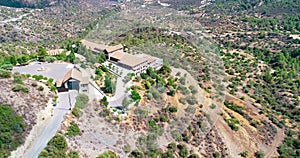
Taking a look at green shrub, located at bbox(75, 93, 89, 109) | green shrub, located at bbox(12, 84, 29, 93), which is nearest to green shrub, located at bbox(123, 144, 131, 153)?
green shrub, located at bbox(75, 93, 89, 109)

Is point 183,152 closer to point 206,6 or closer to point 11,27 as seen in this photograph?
point 11,27

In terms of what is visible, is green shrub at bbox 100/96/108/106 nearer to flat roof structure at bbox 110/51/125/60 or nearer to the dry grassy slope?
the dry grassy slope

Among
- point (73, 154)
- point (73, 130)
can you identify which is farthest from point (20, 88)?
point (73, 154)

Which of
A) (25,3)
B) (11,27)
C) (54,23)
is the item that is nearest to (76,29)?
(54,23)

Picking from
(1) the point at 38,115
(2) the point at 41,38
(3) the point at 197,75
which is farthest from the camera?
(2) the point at 41,38

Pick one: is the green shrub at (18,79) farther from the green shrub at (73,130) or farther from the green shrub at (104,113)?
the green shrub at (104,113)
